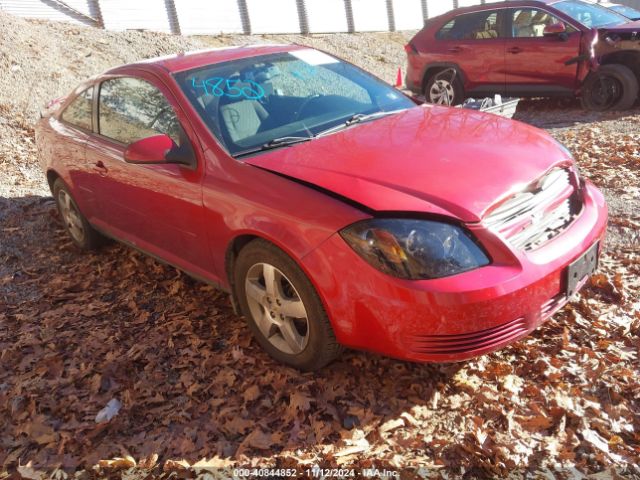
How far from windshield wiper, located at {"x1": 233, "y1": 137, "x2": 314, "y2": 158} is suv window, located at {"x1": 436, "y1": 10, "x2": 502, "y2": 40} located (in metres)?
6.67

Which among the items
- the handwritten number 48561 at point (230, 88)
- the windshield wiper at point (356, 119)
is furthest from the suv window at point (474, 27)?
the handwritten number 48561 at point (230, 88)

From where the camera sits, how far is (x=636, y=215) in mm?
4711

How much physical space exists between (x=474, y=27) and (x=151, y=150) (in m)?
7.25

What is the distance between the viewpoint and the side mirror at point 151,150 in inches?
132

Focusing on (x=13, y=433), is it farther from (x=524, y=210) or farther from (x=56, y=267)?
(x=524, y=210)

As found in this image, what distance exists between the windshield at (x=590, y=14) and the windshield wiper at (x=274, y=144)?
6533 millimetres

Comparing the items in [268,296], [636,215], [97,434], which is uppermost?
[268,296]

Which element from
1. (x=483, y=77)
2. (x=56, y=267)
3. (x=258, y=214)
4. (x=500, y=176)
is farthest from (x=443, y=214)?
(x=483, y=77)

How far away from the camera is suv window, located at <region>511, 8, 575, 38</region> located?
840 centimetres

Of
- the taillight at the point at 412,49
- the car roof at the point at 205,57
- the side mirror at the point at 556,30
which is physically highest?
the car roof at the point at 205,57

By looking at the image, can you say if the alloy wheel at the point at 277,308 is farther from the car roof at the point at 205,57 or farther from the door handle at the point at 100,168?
the door handle at the point at 100,168

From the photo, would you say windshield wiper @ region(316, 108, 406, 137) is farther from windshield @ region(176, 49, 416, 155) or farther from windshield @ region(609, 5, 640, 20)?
windshield @ region(609, 5, 640, 20)

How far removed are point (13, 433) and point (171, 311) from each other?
4.22 feet

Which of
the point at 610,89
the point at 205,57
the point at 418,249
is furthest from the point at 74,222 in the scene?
the point at 610,89
